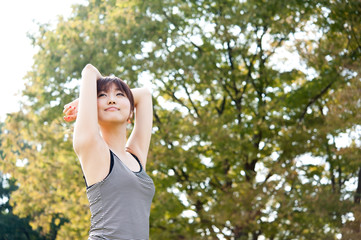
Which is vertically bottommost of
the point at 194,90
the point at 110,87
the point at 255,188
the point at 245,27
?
the point at 110,87

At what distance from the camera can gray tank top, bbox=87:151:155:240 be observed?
2.06 metres

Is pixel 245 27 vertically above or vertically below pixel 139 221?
above

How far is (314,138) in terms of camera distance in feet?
35.8

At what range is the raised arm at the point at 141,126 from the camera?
8.48ft

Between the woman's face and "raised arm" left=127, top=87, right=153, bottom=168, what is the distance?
0.93 ft

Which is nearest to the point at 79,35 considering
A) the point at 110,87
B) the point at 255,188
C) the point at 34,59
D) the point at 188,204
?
the point at 34,59

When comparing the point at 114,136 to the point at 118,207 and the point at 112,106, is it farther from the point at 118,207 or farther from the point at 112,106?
the point at 118,207

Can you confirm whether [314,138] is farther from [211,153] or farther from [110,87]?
[110,87]

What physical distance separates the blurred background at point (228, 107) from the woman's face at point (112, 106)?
7844 mm

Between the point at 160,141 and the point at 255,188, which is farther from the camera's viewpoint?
the point at 160,141

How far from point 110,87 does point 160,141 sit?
343 inches

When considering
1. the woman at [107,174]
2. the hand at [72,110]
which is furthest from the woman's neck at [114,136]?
the hand at [72,110]

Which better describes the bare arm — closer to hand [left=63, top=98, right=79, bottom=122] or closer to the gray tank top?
the gray tank top

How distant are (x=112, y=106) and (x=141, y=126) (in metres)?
0.40
